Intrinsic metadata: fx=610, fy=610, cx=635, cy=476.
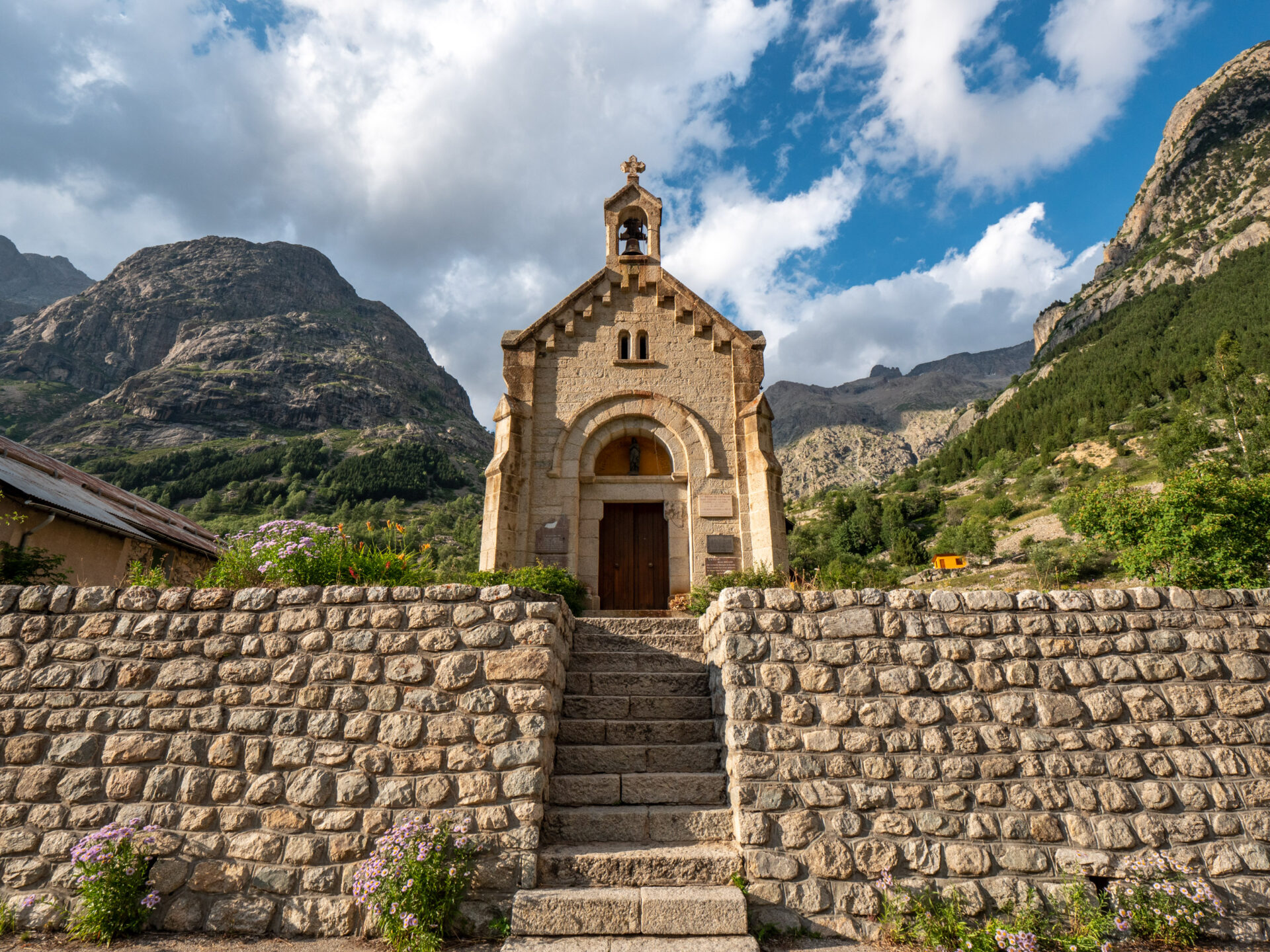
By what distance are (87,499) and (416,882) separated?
1482 centimetres

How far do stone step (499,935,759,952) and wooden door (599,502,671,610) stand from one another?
8.13 metres

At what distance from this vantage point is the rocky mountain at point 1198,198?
7225cm

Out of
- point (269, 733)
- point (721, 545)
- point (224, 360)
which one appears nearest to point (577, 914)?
point (269, 733)

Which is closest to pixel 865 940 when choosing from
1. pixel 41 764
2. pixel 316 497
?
pixel 41 764

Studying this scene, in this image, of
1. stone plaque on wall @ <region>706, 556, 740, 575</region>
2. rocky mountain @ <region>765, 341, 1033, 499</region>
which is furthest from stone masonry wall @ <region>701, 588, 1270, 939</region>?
rocky mountain @ <region>765, 341, 1033, 499</region>

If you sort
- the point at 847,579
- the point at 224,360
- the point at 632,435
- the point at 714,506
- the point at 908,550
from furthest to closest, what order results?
the point at 224,360, the point at 908,550, the point at 632,435, the point at 714,506, the point at 847,579

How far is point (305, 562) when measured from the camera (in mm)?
Result: 7031

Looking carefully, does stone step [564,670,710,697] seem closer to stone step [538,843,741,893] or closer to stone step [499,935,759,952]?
stone step [538,843,741,893]

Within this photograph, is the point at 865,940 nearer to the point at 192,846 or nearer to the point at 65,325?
the point at 192,846

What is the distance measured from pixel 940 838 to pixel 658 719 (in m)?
2.84

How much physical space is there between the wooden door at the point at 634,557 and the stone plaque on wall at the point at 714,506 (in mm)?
877

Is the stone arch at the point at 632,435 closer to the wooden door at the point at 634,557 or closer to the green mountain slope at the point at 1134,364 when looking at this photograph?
the wooden door at the point at 634,557

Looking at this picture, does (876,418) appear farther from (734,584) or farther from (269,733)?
(269,733)

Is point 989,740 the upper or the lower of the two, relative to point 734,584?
lower
